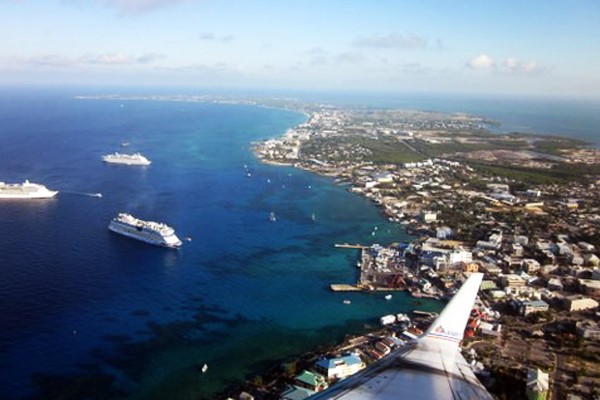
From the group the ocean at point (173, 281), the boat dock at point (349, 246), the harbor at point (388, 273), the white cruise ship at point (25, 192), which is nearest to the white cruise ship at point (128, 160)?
the ocean at point (173, 281)

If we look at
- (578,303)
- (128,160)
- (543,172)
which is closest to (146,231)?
(578,303)

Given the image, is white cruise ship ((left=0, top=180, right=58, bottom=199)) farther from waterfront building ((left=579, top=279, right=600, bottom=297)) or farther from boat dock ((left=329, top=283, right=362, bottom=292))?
waterfront building ((left=579, top=279, right=600, bottom=297))

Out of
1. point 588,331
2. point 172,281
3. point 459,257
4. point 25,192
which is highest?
point 25,192

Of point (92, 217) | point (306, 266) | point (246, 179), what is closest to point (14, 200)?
point (92, 217)

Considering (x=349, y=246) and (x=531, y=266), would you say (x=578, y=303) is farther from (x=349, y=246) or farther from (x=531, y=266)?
(x=349, y=246)

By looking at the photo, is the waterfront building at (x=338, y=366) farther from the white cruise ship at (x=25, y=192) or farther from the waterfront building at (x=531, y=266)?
the white cruise ship at (x=25, y=192)

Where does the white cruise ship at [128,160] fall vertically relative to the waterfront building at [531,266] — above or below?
above

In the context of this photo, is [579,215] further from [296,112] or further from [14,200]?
[296,112]
